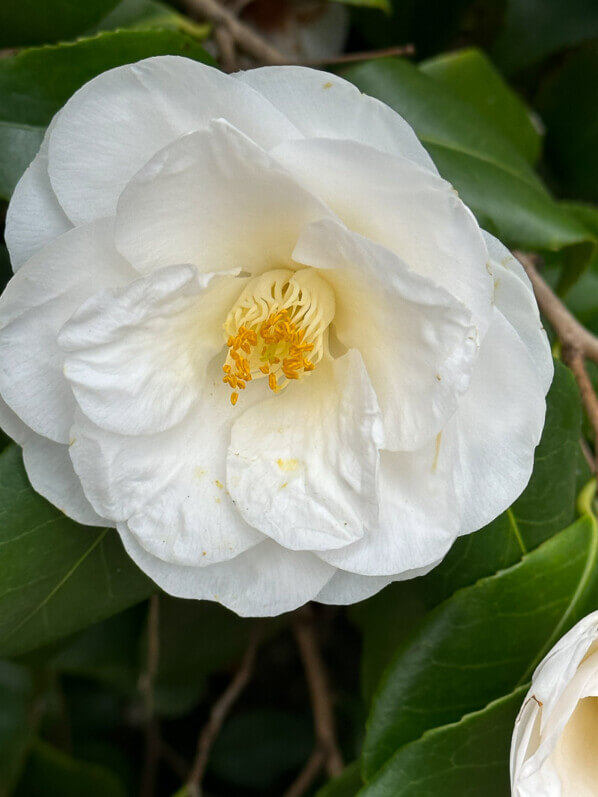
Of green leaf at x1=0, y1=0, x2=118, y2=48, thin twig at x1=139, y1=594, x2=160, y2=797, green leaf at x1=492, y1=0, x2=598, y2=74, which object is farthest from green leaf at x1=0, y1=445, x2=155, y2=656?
green leaf at x1=492, y1=0, x2=598, y2=74

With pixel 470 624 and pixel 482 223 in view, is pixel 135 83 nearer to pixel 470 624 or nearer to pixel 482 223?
pixel 482 223

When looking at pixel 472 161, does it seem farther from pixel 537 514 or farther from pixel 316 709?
pixel 316 709

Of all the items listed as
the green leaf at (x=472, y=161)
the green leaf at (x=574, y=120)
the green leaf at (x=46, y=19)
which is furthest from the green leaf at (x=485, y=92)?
the green leaf at (x=46, y=19)

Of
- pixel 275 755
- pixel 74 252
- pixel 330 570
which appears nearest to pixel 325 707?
pixel 275 755

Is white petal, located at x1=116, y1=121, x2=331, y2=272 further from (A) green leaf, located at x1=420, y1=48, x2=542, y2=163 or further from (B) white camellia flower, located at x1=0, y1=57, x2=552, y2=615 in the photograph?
(A) green leaf, located at x1=420, y1=48, x2=542, y2=163

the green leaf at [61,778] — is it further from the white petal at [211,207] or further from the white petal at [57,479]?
the white petal at [211,207]
